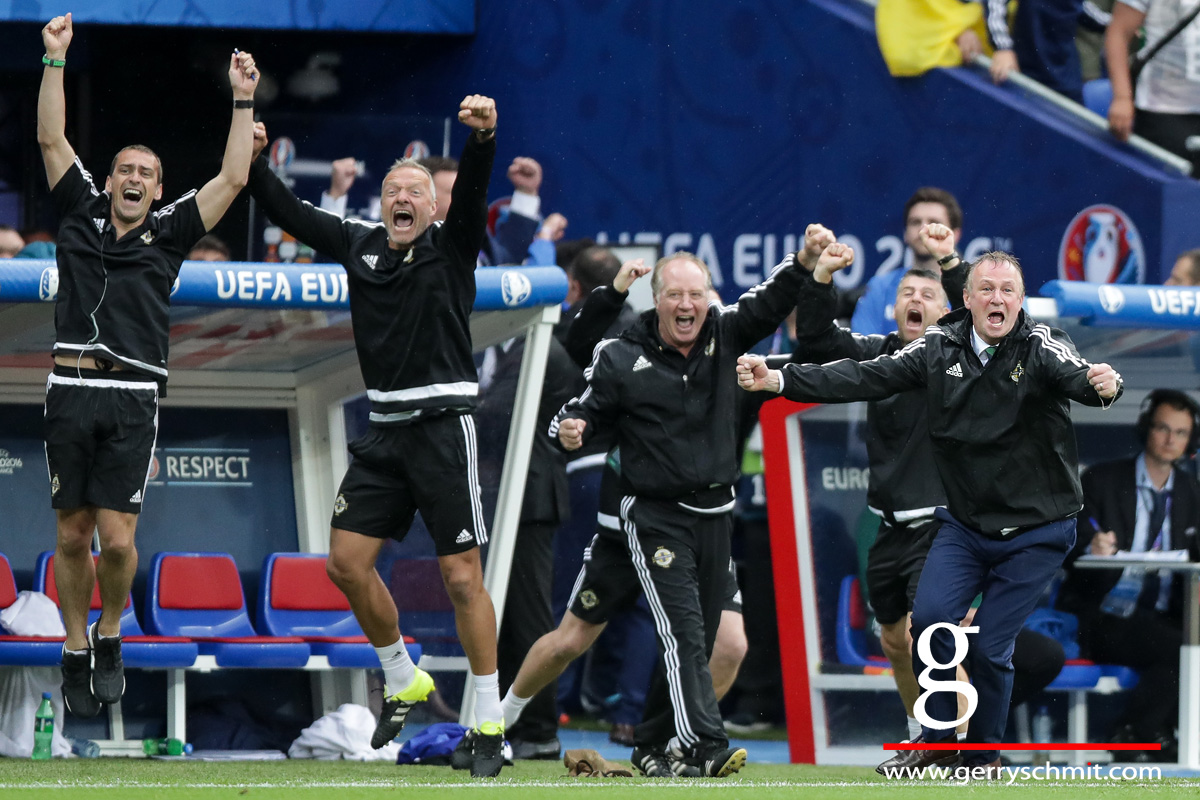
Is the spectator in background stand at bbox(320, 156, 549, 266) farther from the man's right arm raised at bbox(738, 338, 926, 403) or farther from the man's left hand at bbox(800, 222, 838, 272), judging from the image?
the man's right arm raised at bbox(738, 338, 926, 403)

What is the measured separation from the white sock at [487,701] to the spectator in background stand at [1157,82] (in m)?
6.99

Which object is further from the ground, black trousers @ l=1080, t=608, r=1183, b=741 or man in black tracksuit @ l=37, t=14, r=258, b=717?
man in black tracksuit @ l=37, t=14, r=258, b=717

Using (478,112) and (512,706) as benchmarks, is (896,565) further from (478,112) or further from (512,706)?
(478,112)

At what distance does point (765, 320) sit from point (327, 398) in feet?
9.62

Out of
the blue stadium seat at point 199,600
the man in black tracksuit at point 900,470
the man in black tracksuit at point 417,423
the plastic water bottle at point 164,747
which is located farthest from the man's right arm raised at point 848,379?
the plastic water bottle at point 164,747

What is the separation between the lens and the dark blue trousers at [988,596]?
6859mm

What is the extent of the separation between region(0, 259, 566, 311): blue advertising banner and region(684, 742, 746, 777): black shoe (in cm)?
235

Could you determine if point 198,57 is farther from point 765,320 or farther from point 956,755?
point 956,755

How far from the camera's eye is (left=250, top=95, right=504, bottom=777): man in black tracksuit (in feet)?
23.8

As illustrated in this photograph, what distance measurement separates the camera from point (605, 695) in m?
11.1

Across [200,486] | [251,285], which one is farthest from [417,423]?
[200,486]

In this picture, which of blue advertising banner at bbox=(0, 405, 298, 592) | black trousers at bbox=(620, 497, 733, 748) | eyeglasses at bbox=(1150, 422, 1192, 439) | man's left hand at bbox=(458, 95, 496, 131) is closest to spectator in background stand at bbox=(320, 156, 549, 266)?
blue advertising banner at bbox=(0, 405, 298, 592)

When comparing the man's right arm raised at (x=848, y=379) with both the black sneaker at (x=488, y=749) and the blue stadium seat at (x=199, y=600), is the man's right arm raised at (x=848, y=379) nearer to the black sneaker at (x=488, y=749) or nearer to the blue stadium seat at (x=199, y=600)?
the black sneaker at (x=488, y=749)

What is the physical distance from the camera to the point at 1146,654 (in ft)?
31.4
